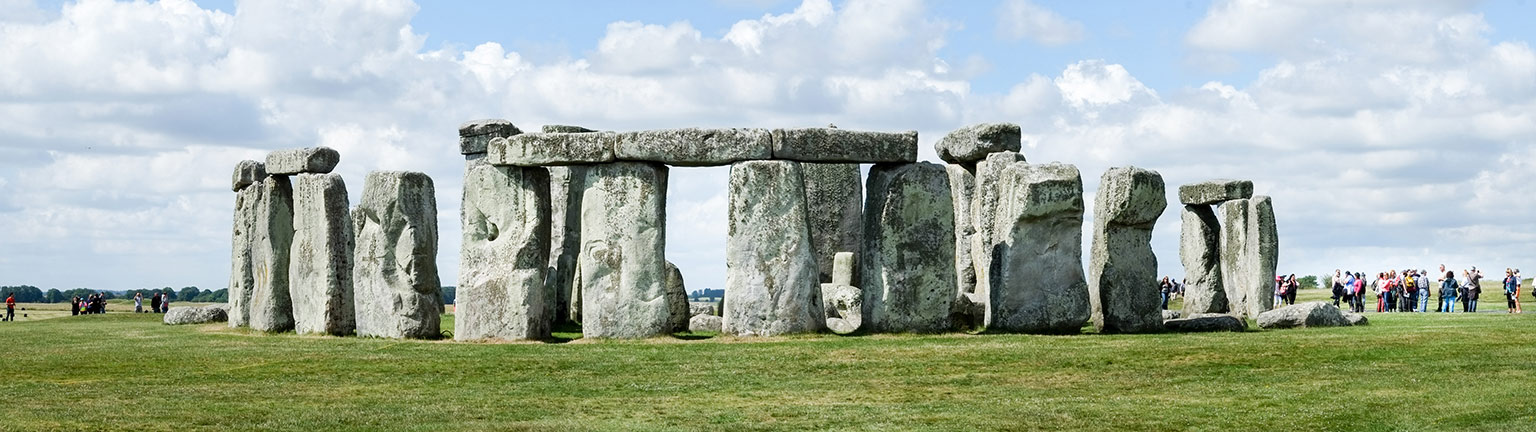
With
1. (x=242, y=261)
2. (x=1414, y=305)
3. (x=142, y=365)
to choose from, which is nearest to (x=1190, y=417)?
(x=142, y=365)

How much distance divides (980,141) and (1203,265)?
241 inches

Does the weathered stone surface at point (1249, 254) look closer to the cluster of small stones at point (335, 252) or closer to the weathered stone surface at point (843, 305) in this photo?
the weathered stone surface at point (843, 305)

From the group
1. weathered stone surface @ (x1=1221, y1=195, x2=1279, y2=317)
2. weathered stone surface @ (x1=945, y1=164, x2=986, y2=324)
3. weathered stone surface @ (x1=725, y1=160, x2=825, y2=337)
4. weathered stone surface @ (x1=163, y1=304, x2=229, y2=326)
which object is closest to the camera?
weathered stone surface @ (x1=725, y1=160, x2=825, y2=337)

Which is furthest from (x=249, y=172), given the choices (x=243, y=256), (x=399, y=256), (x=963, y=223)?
(x=963, y=223)

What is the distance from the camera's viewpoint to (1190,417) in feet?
50.0

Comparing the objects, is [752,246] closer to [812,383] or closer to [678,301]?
[678,301]

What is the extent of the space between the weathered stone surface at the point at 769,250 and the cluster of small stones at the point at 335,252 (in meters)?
4.51

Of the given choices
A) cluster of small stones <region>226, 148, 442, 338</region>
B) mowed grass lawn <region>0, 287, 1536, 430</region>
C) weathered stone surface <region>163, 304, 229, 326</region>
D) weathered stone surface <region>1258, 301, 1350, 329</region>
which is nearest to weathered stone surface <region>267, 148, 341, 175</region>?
cluster of small stones <region>226, 148, 442, 338</region>

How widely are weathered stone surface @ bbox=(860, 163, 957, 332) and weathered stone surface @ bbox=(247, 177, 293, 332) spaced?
970cm

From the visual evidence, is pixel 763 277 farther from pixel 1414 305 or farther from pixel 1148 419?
pixel 1414 305

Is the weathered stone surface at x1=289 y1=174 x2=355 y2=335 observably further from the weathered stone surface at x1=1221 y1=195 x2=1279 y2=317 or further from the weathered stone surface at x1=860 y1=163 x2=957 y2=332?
the weathered stone surface at x1=1221 y1=195 x2=1279 y2=317

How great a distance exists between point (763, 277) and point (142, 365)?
7.52 meters

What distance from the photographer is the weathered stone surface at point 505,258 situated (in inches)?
942

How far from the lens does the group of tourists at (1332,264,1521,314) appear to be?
3488 cm
